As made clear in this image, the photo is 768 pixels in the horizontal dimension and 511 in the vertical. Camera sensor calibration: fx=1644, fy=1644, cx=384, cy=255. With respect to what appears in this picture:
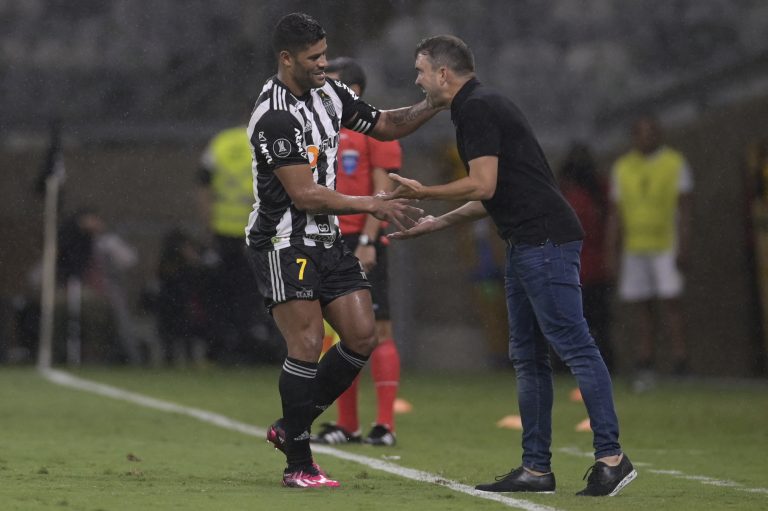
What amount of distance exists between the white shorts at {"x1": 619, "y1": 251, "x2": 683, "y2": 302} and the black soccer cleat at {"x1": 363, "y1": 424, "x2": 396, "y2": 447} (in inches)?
211

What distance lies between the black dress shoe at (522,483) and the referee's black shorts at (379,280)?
240 cm

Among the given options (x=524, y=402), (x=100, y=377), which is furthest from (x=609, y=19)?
(x=524, y=402)

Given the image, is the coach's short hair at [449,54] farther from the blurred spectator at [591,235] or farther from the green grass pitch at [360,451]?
the blurred spectator at [591,235]

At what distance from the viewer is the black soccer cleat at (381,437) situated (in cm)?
862

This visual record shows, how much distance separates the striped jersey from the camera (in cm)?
646

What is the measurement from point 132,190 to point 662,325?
19.6 feet

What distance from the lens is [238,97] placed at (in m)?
18.2

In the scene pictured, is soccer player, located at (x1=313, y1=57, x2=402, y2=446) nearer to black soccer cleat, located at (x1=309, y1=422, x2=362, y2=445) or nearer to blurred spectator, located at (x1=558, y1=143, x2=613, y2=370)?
black soccer cleat, located at (x1=309, y1=422, x2=362, y2=445)

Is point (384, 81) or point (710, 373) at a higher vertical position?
point (384, 81)

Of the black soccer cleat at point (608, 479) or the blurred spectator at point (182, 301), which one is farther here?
the blurred spectator at point (182, 301)

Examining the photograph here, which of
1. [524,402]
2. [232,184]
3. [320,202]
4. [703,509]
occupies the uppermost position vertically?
[232,184]

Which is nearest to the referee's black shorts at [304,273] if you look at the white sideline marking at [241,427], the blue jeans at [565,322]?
the blue jeans at [565,322]

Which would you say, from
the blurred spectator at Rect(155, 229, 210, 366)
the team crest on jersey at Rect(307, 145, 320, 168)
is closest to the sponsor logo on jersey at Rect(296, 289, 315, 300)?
the team crest on jersey at Rect(307, 145, 320, 168)

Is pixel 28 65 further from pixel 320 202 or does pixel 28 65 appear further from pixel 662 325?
pixel 320 202
